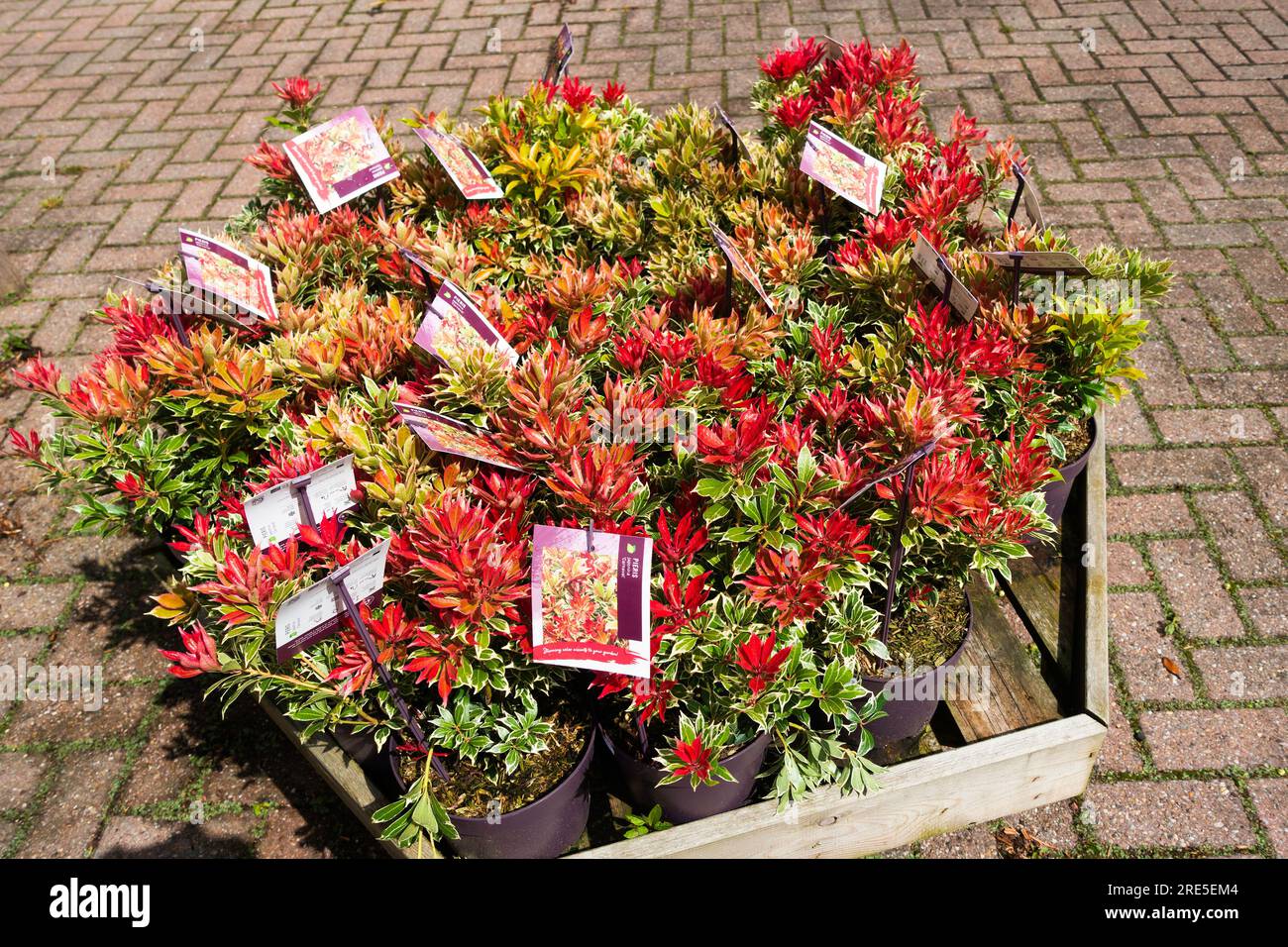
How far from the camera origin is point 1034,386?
2.47m

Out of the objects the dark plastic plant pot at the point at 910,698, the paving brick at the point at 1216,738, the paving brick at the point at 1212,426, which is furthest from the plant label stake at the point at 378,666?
the paving brick at the point at 1212,426

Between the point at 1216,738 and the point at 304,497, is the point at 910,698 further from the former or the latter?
the point at 304,497

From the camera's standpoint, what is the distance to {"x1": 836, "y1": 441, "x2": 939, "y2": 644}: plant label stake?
1.86 meters

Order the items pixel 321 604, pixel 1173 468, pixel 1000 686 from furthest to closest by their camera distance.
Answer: pixel 1173 468 → pixel 1000 686 → pixel 321 604

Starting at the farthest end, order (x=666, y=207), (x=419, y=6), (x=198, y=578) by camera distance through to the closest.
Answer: (x=419, y=6) < (x=666, y=207) < (x=198, y=578)

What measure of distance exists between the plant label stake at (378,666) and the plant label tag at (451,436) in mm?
353

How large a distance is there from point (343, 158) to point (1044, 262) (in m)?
2.31

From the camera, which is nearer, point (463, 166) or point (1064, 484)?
point (1064, 484)

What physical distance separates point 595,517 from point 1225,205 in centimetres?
406

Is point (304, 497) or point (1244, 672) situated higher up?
point (304, 497)

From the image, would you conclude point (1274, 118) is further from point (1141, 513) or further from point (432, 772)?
point (432, 772)

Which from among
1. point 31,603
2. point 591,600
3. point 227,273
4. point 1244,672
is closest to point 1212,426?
point 1244,672

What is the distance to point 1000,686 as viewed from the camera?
252 centimetres
